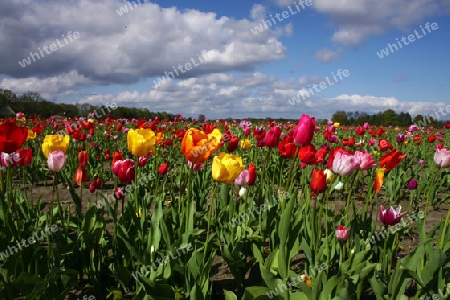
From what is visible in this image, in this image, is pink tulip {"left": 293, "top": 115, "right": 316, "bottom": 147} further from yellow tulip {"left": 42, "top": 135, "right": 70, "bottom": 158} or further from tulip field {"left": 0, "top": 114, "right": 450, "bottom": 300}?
yellow tulip {"left": 42, "top": 135, "right": 70, "bottom": 158}

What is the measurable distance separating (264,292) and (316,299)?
0.87 feet

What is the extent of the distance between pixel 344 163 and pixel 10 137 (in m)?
2.10

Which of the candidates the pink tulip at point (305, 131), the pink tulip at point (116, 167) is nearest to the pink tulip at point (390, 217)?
the pink tulip at point (305, 131)

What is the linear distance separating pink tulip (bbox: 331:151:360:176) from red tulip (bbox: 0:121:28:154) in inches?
79.0

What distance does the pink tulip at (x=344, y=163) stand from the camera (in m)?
2.23

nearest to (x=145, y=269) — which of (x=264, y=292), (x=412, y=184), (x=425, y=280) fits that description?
(x=264, y=292)

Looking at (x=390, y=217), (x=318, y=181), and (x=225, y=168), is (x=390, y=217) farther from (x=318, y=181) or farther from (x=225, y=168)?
(x=225, y=168)

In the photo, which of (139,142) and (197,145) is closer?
(197,145)

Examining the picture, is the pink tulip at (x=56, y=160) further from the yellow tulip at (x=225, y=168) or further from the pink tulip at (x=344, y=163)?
the pink tulip at (x=344, y=163)

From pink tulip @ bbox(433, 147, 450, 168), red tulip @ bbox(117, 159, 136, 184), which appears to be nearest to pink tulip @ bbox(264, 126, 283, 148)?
red tulip @ bbox(117, 159, 136, 184)

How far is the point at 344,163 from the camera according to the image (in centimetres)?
223

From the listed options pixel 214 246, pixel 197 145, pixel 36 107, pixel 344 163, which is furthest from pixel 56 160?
pixel 36 107

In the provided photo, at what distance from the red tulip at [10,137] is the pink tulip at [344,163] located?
79.0 inches

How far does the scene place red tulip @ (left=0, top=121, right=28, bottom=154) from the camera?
2.07 metres
